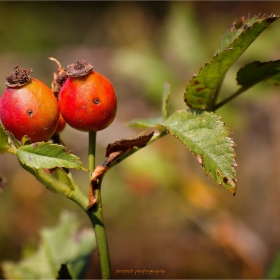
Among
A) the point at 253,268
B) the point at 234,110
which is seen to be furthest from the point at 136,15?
the point at 253,268

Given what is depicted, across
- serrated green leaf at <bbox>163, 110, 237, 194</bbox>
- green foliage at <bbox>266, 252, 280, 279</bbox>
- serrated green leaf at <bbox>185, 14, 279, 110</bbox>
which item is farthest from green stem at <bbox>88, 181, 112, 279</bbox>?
green foliage at <bbox>266, 252, 280, 279</bbox>

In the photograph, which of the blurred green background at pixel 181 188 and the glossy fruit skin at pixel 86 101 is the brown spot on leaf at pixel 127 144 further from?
the blurred green background at pixel 181 188

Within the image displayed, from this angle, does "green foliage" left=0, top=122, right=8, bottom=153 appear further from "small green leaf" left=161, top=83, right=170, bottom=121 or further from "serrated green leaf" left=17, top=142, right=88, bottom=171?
"small green leaf" left=161, top=83, right=170, bottom=121

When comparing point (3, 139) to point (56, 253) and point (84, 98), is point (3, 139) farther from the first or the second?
point (56, 253)

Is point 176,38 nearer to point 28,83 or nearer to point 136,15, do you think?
point 28,83

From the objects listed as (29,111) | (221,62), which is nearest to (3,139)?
(29,111)
